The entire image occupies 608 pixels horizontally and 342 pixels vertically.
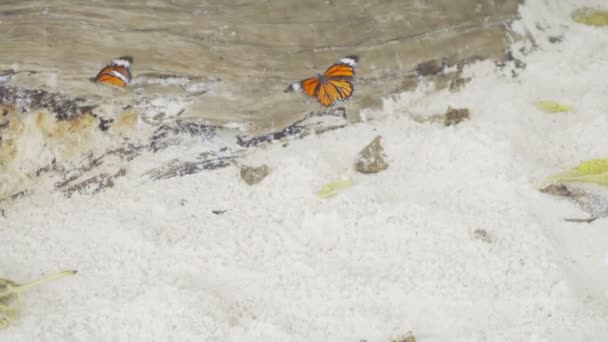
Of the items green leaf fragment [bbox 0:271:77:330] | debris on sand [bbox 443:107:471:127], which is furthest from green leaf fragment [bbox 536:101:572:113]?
green leaf fragment [bbox 0:271:77:330]

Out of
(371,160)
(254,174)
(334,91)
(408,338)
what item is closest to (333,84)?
(334,91)

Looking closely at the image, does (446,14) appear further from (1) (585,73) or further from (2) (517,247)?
(2) (517,247)

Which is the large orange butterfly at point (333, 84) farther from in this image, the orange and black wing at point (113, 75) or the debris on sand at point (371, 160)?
the orange and black wing at point (113, 75)

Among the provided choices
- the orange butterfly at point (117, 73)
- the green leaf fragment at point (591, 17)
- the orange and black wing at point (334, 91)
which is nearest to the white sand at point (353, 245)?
the orange and black wing at point (334, 91)

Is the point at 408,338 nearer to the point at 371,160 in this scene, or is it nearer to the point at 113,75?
the point at 371,160

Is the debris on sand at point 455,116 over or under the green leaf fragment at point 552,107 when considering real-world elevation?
under

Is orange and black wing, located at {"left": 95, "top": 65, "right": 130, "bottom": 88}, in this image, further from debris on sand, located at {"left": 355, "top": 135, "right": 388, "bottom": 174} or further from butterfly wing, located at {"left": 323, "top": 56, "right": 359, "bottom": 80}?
debris on sand, located at {"left": 355, "top": 135, "right": 388, "bottom": 174}
